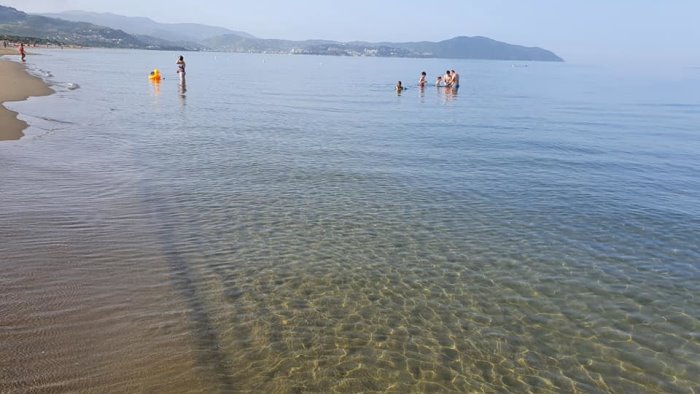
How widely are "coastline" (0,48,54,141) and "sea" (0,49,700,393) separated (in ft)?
3.15

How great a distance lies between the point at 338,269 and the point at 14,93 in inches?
1315

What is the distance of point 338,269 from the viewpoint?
10375 mm

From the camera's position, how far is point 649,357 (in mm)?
7855

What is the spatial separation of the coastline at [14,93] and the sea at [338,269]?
96 cm

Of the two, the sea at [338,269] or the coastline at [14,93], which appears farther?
the coastline at [14,93]

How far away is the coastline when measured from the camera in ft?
70.0

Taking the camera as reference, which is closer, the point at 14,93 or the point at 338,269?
the point at 338,269

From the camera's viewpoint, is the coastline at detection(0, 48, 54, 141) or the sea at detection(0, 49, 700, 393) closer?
the sea at detection(0, 49, 700, 393)

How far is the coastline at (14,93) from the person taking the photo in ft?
70.0

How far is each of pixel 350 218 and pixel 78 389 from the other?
8.14m

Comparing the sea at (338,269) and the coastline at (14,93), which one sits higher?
the coastline at (14,93)

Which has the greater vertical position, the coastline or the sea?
the coastline

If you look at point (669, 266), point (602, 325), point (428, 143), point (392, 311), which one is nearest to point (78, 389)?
point (392, 311)

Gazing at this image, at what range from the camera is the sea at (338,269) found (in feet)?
23.4
